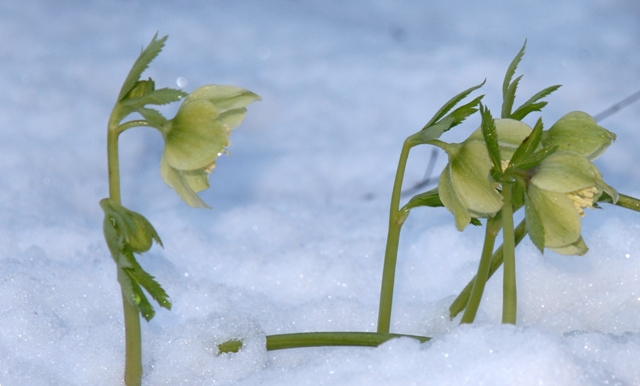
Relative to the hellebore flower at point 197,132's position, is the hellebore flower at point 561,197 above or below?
below

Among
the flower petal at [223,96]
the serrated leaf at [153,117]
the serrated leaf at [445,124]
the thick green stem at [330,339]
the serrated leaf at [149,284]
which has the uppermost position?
the flower petal at [223,96]

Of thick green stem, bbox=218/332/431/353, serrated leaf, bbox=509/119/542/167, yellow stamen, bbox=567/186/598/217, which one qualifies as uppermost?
serrated leaf, bbox=509/119/542/167

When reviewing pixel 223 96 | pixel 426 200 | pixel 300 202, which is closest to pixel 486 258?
pixel 426 200

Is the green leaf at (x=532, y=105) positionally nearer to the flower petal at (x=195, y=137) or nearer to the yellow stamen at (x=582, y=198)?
the yellow stamen at (x=582, y=198)

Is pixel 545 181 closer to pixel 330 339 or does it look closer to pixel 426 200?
pixel 426 200

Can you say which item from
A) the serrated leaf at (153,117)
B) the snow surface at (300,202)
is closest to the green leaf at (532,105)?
the snow surface at (300,202)

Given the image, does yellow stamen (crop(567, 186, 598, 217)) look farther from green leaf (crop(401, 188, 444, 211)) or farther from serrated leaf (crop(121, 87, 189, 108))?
serrated leaf (crop(121, 87, 189, 108))

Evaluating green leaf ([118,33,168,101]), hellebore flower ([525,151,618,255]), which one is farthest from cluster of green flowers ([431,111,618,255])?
green leaf ([118,33,168,101])

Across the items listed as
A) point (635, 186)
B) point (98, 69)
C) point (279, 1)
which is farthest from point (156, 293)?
point (279, 1)
